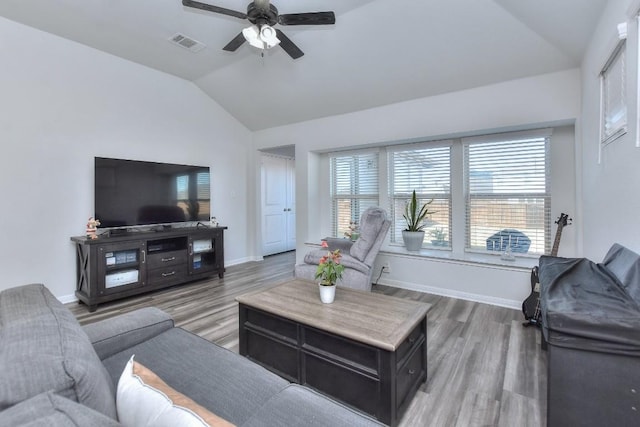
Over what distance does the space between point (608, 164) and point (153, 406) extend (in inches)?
108

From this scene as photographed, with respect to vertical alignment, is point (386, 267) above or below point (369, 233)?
below

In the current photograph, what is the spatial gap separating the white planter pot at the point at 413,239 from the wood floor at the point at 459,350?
633 mm

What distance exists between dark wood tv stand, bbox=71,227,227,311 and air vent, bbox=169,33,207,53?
2309 millimetres

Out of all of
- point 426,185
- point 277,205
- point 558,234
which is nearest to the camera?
point 558,234

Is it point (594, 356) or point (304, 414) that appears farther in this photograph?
point (594, 356)

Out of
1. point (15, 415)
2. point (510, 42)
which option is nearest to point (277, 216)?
point (510, 42)

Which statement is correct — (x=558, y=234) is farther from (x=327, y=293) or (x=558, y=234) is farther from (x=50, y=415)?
(x=50, y=415)

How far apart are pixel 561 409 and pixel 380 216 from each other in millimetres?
2241

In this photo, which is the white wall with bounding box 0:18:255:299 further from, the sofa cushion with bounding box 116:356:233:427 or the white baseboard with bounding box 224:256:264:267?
the sofa cushion with bounding box 116:356:233:427

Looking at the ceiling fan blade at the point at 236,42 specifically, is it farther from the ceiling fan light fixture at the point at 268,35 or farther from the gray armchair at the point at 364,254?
the gray armchair at the point at 364,254

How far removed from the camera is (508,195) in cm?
352

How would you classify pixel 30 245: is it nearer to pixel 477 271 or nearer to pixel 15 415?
pixel 15 415

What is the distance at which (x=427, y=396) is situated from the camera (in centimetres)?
179

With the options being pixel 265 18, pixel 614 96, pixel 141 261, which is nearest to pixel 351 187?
pixel 265 18
